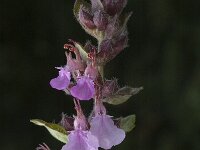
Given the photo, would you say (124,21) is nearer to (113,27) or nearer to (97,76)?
(113,27)

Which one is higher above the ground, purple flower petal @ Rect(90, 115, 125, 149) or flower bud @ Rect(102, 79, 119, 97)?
flower bud @ Rect(102, 79, 119, 97)

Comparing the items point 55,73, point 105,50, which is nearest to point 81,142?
point 105,50

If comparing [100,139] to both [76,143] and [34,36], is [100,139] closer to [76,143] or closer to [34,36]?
[76,143]

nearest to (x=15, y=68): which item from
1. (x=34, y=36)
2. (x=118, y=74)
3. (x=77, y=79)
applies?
(x=34, y=36)

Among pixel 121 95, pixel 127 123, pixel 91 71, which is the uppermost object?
pixel 91 71

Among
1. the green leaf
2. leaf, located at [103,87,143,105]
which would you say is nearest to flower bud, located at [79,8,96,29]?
leaf, located at [103,87,143,105]

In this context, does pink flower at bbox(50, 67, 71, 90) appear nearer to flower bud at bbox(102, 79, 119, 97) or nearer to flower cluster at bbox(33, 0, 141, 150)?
flower cluster at bbox(33, 0, 141, 150)
